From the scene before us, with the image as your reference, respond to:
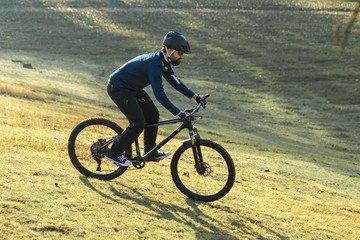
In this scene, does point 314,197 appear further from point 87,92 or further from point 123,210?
point 87,92

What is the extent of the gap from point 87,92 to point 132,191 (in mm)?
24629

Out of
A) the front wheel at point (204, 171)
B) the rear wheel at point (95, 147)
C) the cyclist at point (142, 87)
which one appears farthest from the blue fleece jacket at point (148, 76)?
the rear wheel at point (95, 147)

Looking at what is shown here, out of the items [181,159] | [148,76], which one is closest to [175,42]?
[148,76]

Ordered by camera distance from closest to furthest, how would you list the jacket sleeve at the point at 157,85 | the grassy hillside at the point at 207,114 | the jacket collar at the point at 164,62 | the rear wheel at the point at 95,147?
the grassy hillside at the point at 207,114
the jacket sleeve at the point at 157,85
the jacket collar at the point at 164,62
the rear wheel at the point at 95,147

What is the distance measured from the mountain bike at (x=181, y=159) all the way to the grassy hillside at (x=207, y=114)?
0.29 meters

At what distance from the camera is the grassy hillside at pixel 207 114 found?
23.8 feet

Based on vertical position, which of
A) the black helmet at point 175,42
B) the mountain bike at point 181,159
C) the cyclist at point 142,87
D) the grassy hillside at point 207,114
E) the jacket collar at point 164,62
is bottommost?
the grassy hillside at point 207,114

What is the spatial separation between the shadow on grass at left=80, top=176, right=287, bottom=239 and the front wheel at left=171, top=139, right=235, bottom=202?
245mm

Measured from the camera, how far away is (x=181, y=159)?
8242 millimetres

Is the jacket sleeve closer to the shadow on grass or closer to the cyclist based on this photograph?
the cyclist

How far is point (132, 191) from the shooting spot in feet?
27.3

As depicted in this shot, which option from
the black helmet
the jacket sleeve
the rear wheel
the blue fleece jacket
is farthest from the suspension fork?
the black helmet

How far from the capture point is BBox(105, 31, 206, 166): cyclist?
7.66 meters

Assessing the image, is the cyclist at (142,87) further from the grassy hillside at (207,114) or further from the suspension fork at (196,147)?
the grassy hillside at (207,114)
